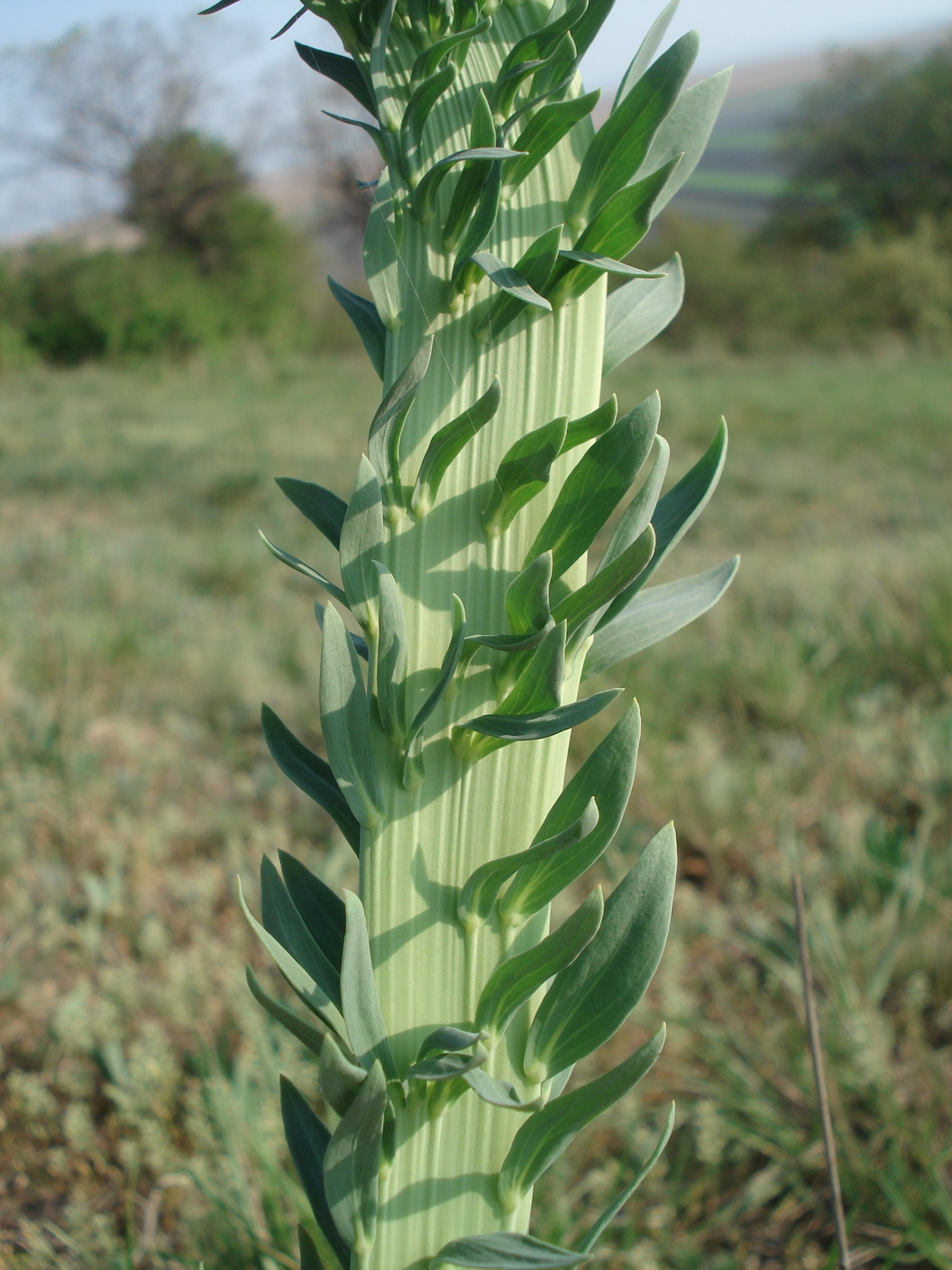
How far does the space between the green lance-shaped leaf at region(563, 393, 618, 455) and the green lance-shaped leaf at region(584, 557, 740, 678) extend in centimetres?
8

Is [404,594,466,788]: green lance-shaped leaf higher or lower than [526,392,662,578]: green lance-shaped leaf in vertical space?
lower

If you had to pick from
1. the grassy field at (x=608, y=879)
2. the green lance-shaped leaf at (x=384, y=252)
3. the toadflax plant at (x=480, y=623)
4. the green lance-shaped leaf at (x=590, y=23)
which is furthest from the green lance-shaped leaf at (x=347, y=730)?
the grassy field at (x=608, y=879)

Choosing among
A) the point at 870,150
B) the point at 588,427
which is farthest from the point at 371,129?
the point at 870,150

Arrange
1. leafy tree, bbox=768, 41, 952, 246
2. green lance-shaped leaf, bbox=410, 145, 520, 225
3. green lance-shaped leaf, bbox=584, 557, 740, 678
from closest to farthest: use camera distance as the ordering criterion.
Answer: green lance-shaped leaf, bbox=410, 145, 520, 225
green lance-shaped leaf, bbox=584, 557, 740, 678
leafy tree, bbox=768, 41, 952, 246

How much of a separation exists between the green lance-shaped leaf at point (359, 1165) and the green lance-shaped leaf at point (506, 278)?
23 centimetres

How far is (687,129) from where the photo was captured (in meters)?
0.33

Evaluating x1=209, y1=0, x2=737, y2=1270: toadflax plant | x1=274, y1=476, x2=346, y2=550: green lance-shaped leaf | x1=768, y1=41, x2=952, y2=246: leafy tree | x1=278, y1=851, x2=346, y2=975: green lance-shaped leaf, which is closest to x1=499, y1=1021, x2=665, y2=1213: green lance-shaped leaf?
x1=209, y1=0, x2=737, y2=1270: toadflax plant

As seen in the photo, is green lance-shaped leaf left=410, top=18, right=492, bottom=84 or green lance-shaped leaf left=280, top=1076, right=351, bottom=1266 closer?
green lance-shaped leaf left=410, top=18, right=492, bottom=84

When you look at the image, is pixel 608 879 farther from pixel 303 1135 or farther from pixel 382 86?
pixel 382 86

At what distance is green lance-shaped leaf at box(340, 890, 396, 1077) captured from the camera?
283 mm

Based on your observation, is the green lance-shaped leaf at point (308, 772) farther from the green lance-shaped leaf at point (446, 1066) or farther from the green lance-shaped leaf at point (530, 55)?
the green lance-shaped leaf at point (530, 55)

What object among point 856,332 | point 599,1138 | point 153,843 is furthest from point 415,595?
point 856,332

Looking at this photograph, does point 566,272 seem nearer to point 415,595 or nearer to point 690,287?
point 415,595

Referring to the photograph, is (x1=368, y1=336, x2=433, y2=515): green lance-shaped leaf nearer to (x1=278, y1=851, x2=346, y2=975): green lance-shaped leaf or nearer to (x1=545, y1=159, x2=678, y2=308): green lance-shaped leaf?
(x1=545, y1=159, x2=678, y2=308): green lance-shaped leaf
